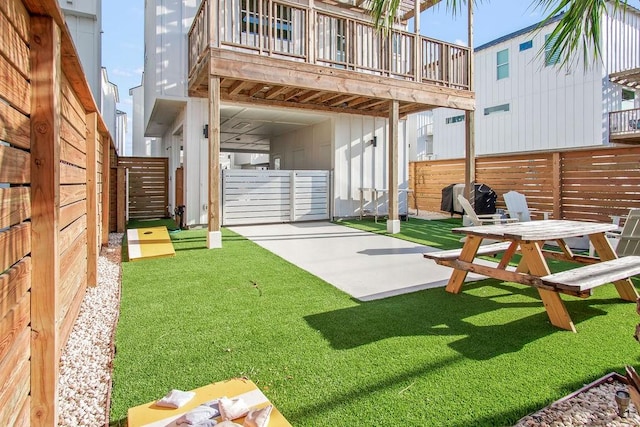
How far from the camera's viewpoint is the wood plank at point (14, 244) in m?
1.29

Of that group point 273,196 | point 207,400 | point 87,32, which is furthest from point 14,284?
point 87,32

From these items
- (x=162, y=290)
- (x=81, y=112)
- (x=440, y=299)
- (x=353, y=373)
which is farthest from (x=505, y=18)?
(x=162, y=290)

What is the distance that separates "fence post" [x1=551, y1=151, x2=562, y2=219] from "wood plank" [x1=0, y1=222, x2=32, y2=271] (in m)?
9.64

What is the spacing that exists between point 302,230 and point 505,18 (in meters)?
5.80

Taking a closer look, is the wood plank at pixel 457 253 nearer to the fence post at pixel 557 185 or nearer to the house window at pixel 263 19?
the house window at pixel 263 19

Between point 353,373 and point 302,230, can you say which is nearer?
point 353,373

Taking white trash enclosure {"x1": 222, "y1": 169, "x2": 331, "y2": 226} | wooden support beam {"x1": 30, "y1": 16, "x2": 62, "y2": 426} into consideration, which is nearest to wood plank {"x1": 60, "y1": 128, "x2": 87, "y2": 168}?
wooden support beam {"x1": 30, "y1": 16, "x2": 62, "y2": 426}

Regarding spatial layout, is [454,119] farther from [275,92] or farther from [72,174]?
[72,174]

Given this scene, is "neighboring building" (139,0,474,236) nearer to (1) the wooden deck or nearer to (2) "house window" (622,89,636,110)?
(1) the wooden deck

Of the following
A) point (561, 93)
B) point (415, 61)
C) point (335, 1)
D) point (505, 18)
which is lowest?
point (505, 18)

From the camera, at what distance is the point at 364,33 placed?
823cm

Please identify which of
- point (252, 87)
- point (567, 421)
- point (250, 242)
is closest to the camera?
point (567, 421)

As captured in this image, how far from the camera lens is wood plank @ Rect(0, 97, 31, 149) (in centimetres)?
130

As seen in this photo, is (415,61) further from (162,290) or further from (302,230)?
(162,290)
